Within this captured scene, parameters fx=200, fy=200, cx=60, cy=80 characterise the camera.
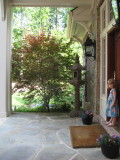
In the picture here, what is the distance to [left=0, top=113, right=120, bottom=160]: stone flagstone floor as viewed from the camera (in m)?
2.94

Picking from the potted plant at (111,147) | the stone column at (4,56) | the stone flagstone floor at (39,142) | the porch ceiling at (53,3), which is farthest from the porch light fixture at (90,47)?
the potted plant at (111,147)

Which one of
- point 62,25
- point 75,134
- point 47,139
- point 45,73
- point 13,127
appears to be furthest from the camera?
point 62,25

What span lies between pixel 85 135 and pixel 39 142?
0.92 metres

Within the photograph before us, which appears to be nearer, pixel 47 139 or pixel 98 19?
pixel 47 139

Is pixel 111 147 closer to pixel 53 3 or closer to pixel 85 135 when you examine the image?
pixel 85 135

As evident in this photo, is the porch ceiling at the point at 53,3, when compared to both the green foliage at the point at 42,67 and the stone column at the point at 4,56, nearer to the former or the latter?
the stone column at the point at 4,56

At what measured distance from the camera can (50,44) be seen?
666 cm

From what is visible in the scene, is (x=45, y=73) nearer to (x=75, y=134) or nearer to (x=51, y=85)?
(x=51, y=85)

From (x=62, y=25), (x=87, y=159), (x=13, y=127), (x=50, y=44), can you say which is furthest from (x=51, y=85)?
(x=62, y=25)

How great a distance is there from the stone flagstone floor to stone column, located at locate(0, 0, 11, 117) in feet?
2.53

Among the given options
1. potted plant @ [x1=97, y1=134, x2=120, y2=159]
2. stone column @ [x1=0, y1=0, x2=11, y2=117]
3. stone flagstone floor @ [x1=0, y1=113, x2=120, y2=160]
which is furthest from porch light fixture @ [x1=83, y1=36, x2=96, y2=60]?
potted plant @ [x1=97, y1=134, x2=120, y2=159]

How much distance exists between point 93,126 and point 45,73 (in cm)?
269

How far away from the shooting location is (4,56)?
571 centimetres

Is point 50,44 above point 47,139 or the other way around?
above
